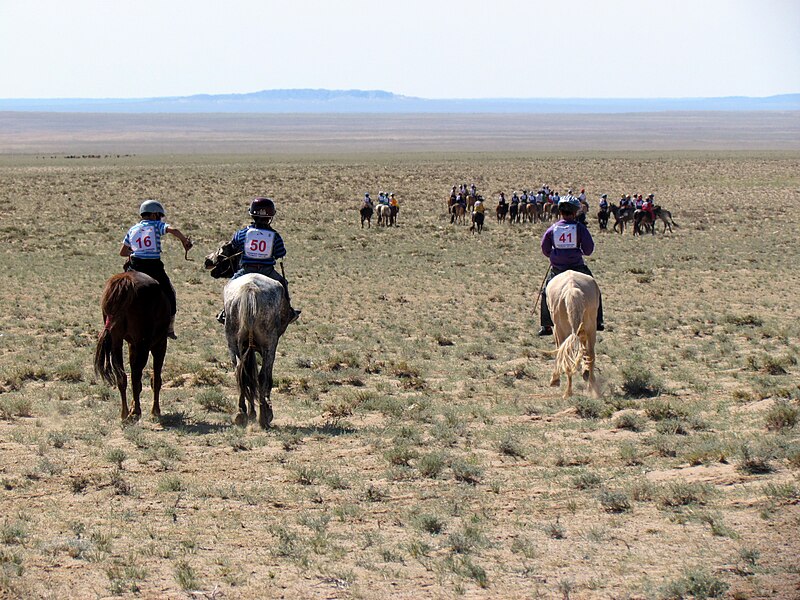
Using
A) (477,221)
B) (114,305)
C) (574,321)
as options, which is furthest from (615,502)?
(477,221)

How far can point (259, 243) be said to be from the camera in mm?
10672

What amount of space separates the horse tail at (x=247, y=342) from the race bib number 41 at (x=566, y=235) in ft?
12.8

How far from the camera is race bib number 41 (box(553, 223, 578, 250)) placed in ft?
40.0

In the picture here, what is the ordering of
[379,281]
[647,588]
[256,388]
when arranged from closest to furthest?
[647,588], [256,388], [379,281]

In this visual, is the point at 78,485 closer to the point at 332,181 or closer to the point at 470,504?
the point at 470,504

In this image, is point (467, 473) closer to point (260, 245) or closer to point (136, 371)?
point (260, 245)

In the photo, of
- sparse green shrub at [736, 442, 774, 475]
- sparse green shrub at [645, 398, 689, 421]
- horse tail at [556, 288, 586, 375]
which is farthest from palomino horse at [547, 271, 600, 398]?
sparse green shrub at [736, 442, 774, 475]

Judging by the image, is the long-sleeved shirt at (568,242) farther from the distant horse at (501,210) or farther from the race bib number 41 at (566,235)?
the distant horse at (501,210)

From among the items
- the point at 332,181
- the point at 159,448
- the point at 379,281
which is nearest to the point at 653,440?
the point at 159,448

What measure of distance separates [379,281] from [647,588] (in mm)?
18325

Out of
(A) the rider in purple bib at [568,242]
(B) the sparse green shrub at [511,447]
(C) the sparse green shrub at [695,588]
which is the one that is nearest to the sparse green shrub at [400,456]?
(B) the sparse green shrub at [511,447]

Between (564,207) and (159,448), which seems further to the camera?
(564,207)

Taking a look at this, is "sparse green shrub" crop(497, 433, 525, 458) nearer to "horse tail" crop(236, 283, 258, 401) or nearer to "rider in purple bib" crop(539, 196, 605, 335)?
"horse tail" crop(236, 283, 258, 401)

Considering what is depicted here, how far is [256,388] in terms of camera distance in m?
10.1
